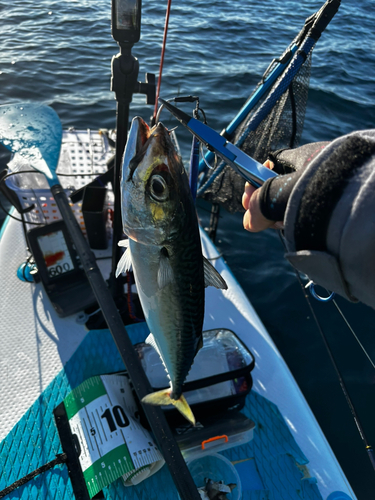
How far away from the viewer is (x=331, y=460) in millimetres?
2676

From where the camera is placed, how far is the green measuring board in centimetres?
214

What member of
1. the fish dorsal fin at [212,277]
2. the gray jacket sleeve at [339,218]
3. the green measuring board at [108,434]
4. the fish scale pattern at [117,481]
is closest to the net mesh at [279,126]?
the fish dorsal fin at [212,277]

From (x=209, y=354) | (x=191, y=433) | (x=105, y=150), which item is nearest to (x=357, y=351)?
(x=209, y=354)

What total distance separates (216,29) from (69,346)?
1280 cm

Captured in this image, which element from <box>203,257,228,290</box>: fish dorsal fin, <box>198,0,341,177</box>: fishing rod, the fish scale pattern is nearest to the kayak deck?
the fish scale pattern

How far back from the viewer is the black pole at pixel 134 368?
6.26 ft

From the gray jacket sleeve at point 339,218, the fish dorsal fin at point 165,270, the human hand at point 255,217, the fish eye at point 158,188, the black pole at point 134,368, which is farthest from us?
the black pole at point 134,368

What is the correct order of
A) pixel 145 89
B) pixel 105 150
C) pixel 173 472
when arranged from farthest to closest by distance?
pixel 105 150
pixel 145 89
pixel 173 472

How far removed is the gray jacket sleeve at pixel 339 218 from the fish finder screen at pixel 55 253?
3.08 meters

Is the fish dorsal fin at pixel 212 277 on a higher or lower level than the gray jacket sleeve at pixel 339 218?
lower

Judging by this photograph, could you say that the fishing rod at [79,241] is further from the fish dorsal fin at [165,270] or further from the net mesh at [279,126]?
the net mesh at [279,126]

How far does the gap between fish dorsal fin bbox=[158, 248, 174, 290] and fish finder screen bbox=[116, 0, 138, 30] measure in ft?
5.84

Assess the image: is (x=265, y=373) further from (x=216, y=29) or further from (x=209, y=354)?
(x=216, y=29)

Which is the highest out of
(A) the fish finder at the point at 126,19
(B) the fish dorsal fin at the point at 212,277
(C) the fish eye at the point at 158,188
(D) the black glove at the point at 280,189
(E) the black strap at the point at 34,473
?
(A) the fish finder at the point at 126,19
